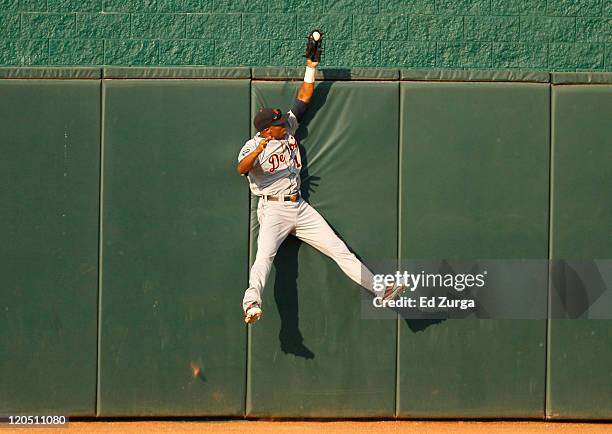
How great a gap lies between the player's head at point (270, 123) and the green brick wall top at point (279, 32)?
4.84 ft

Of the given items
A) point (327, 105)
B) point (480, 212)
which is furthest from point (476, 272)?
point (327, 105)

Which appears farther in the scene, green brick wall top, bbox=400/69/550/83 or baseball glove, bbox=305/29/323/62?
green brick wall top, bbox=400/69/550/83

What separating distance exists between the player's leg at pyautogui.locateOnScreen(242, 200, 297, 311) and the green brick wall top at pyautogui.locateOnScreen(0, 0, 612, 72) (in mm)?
1738

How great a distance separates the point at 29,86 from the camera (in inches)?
291

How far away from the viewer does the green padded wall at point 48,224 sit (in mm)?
7398

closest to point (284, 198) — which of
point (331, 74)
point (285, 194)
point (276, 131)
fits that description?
point (285, 194)

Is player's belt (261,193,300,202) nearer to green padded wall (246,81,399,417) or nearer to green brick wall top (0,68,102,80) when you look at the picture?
green padded wall (246,81,399,417)

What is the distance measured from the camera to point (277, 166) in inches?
286

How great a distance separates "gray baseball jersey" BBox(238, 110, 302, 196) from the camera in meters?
7.23

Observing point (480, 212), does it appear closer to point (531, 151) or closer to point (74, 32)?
point (531, 151)

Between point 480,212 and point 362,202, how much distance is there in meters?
0.84

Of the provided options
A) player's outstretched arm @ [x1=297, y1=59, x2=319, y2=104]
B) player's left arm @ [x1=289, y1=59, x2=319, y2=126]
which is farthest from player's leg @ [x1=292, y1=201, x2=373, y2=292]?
player's outstretched arm @ [x1=297, y1=59, x2=319, y2=104]

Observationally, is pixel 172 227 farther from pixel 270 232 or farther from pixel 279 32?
pixel 279 32

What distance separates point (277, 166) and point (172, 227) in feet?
2.86
